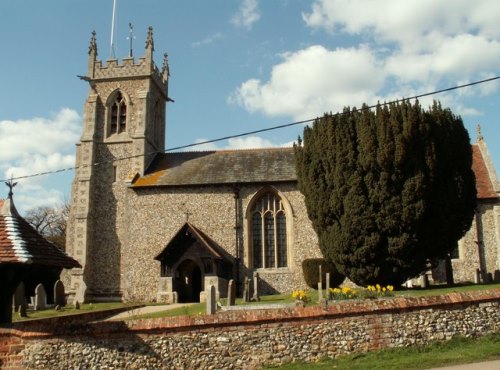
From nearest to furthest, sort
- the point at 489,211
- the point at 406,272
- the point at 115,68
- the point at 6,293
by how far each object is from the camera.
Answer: the point at 6,293 → the point at 406,272 → the point at 489,211 → the point at 115,68

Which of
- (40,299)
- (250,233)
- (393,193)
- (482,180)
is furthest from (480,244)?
(40,299)

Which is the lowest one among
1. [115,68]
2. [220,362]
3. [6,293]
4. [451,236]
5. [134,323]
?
[220,362]

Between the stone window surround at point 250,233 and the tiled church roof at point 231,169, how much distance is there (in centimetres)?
81

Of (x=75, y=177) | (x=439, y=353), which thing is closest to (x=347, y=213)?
(x=439, y=353)

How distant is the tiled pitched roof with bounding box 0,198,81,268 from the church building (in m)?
14.2

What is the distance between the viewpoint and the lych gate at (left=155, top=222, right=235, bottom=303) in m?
24.9

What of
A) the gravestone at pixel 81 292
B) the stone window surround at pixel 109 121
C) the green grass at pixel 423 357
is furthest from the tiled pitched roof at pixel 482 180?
→ the gravestone at pixel 81 292

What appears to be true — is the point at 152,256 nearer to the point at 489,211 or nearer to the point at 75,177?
the point at 75,177

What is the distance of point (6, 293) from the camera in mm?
10352

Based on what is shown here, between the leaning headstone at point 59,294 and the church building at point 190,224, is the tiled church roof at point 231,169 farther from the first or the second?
the leaning headstone at point 59,294

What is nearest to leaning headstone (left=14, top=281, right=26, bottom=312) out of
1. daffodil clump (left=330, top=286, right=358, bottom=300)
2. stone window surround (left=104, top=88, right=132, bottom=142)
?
stone window surround (left=104, top=88, right=132, bottom=142)

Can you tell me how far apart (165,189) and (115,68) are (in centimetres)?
967

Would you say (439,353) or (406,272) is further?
(406,272)

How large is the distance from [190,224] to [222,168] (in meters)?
4.04
